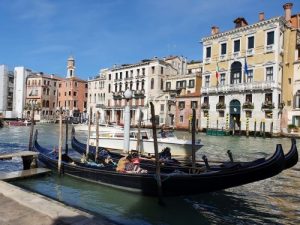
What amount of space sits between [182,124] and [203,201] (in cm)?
3446

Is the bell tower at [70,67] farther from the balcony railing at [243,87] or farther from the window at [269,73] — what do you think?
the window at [269,73]

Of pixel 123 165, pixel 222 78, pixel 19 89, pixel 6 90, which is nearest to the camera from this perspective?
pixel 123 165

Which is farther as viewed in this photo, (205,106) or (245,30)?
(205,106)

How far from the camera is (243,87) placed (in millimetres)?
35156

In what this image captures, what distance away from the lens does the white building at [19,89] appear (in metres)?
66.8

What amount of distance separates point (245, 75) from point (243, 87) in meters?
1.32

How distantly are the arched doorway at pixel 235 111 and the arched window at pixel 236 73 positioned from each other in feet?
7.08

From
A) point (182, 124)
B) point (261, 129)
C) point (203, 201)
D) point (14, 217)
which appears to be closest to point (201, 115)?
point (182, 124)

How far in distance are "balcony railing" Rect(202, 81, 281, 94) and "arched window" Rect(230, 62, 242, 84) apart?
792 mm

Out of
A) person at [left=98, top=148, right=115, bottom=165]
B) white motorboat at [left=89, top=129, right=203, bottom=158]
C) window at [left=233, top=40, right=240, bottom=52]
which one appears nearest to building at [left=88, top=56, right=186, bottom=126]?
window at [left=233, top=40, right=240, bottom=52]

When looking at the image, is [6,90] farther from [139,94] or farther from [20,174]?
[20,174]

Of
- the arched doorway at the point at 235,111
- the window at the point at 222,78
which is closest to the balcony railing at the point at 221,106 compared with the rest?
the arched doorway at the point at 235,111

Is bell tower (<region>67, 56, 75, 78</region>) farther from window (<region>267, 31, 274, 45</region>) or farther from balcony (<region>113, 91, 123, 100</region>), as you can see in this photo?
window (<region>267, 31, 274, 45</region>)

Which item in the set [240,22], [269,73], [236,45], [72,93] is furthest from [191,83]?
[72,93]
